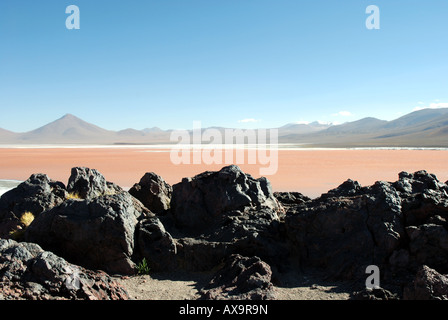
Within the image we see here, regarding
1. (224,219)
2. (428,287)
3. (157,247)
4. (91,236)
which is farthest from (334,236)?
(91,236)

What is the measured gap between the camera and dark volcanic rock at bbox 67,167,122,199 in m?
8.95

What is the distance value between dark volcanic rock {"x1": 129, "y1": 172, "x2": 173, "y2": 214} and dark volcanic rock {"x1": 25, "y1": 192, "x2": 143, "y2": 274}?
2.86 metres

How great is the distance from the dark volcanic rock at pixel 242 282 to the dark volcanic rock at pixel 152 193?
150 inches

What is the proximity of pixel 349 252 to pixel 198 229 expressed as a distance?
9.25 feet

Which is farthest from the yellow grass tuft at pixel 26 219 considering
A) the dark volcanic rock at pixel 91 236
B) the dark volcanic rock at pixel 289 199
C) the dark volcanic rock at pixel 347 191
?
the dark volcanic rock at pixel 347 191

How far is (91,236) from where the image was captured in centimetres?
630

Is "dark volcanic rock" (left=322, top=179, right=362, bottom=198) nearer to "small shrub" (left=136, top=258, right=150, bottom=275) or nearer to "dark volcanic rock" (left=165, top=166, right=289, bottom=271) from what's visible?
"dark volcanic rock" (left=165, top=166, right=289, bottom=271)

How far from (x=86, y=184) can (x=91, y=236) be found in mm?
3058

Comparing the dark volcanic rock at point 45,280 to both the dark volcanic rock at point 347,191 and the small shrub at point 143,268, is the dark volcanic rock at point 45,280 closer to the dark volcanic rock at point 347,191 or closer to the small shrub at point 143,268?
the small shrub at point 143,268

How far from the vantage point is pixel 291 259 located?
21.5 ft

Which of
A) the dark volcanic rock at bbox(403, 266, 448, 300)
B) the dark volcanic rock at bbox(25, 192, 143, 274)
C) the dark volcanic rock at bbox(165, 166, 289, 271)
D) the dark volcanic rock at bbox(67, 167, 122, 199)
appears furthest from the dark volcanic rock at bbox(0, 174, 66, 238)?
the dark volcanic rock at bbox(403, 266, 448, 300)

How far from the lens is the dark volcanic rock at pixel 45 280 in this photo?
4.42 meters
